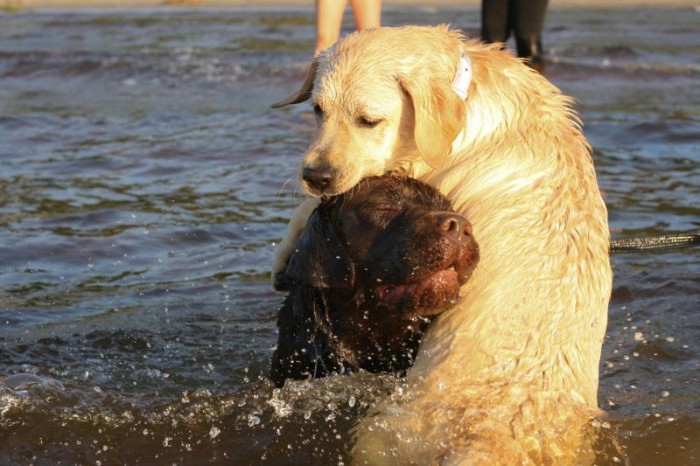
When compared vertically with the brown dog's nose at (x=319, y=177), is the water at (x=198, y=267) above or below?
below

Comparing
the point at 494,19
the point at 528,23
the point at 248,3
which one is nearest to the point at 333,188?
the point at 494,19

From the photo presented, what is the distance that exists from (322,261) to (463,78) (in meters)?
0.93

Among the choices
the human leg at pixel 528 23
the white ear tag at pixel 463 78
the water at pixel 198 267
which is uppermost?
the white ear tag at pixel 463 78

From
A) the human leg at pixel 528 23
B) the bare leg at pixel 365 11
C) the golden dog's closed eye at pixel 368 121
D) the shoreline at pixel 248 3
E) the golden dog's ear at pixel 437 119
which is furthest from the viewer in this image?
the shoreline at pixel 248 3

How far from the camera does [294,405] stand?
5062 mm

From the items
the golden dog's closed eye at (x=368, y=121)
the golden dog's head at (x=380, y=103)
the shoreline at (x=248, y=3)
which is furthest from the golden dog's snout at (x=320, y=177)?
the shoreline at (x=248, y=3)

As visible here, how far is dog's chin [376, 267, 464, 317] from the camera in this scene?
4035mm

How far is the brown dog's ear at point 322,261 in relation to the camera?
14.2ft

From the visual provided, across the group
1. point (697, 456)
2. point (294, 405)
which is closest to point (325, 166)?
point (294, 405)

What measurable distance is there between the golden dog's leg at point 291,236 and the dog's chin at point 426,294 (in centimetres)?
75

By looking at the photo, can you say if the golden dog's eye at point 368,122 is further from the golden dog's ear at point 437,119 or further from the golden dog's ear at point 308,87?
the golden dog's ear at point 308,87

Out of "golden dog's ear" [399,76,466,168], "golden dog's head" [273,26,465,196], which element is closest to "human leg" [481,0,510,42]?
"golden dog's head" [273,26,465,196]

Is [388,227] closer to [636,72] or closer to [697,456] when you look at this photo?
[697,456]

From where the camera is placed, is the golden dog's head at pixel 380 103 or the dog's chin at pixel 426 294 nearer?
the dog's chin at pixel 426 294
